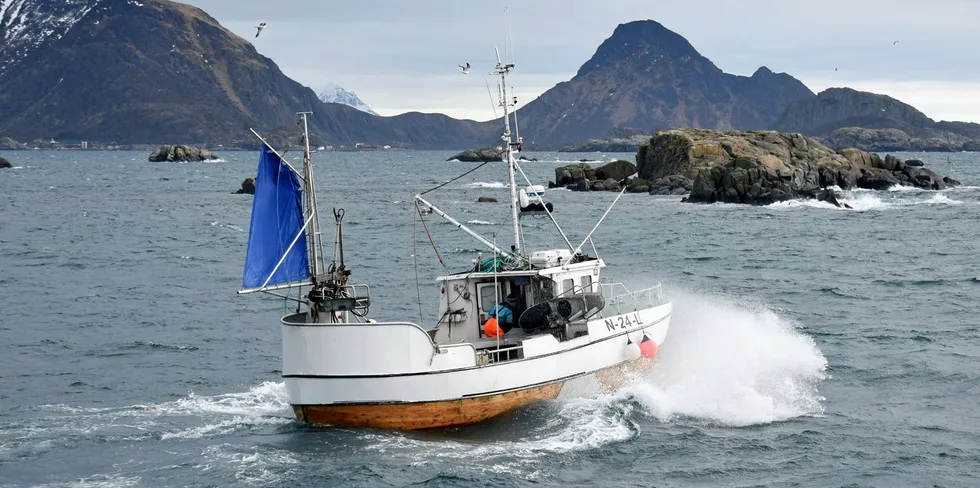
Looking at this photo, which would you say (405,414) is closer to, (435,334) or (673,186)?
(435,334)

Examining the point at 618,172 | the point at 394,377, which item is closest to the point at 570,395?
the point at 394,377

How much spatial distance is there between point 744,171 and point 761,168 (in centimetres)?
202

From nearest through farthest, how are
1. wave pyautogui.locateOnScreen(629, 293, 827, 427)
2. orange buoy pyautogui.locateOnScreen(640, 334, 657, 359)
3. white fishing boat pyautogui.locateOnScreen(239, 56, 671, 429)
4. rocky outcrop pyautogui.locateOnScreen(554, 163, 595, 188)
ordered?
white fishing boat pyautogui.locateOnScreen(239, 56, 671, 429) → wave pyautogui.locateOnScreen(629, 293, 827, 427) → orange buoy pyautogui.locateOnScreen(640, 334, 657, 359) → rocky outcrop pyautogui.locateOnScreen(554, 163, 595, 188)

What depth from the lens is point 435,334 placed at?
25.2 m

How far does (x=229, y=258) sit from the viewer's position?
49.8m

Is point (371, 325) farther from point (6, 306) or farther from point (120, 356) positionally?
point (6, 306)

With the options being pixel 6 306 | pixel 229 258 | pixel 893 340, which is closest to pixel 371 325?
pixel 893 340

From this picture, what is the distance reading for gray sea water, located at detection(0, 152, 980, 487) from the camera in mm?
20422

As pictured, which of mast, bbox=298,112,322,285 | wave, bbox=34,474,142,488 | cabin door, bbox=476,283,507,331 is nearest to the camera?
wave, bbox=34,474,142,488

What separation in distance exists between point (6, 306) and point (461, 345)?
20.8 m

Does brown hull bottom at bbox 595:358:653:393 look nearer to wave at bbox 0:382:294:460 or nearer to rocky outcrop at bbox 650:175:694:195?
wave at bbox 0:382:294:460

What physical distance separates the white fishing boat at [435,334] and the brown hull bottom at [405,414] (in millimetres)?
25

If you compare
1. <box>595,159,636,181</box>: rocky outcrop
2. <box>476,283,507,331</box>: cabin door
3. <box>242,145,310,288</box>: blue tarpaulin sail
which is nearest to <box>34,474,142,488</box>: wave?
<box>242,145,310,288</box>: blue tarpaulin sail

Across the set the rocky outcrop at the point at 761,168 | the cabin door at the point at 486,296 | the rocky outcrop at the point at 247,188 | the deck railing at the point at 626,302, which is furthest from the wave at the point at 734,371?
the rocky outcrop at the point at 247,188
